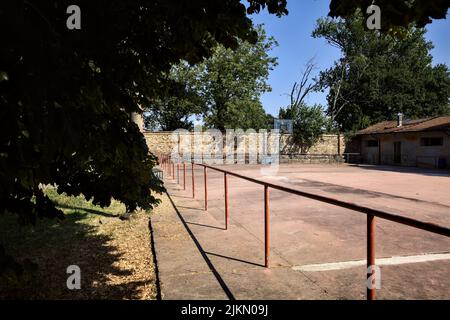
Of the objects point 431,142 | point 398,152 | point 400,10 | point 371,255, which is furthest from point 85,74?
point 398,152

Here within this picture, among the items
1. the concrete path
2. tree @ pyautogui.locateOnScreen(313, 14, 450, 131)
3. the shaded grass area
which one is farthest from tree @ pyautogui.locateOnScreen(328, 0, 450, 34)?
tree @ pyautogui.locateOnScreen(313, 14, 450, 131)

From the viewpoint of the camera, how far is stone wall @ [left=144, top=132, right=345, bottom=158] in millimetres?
35250

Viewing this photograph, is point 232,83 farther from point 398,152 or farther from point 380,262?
point 380,262

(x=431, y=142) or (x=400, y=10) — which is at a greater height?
(x=400, y=10)

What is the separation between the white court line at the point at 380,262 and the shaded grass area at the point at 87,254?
1894 mm

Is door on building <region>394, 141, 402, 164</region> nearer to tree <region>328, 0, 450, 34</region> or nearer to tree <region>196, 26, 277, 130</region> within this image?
tree <region>196, 26, 277, 130</region>

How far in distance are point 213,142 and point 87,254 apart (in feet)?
101

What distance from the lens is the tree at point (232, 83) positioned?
4016 centimetres

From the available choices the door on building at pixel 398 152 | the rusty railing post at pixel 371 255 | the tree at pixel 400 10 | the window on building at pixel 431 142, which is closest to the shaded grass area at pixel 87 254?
the rusty railing post at pixel 371 255

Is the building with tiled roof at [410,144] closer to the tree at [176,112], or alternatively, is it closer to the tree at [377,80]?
the tree at [377,80]

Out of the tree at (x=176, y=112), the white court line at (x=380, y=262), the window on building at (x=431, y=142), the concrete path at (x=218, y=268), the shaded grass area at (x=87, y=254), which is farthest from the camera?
the tree at (x=176, y=112)

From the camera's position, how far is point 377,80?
4919 centimetres
